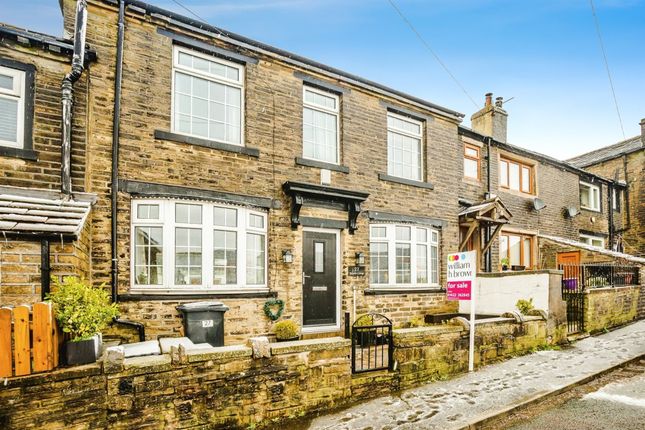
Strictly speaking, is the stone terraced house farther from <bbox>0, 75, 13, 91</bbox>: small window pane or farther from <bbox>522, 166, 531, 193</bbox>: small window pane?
<bbox>522, 166, 531, 193</bbox>: small window pane

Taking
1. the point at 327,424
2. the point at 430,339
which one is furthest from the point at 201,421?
the point at 430,339

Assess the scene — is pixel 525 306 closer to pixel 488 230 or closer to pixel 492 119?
pixel 488 230

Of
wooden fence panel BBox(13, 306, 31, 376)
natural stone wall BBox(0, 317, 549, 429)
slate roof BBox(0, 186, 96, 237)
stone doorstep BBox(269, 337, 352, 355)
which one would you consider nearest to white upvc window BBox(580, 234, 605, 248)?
natural stone wall BBox(0, 317, 549, 429)

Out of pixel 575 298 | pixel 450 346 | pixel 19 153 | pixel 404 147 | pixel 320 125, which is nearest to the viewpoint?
pixel 19 153

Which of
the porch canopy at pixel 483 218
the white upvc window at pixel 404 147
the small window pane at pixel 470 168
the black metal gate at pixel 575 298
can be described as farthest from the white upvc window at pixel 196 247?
the black metal gate at pixel 575 298

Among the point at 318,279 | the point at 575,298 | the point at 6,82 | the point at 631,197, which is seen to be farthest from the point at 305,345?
the point at 631,197

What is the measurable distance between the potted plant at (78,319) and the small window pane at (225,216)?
367cm

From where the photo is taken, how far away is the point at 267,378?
533 centimetres

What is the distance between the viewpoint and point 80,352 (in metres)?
4.44

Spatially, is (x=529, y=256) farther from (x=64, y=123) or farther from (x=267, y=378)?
(x=64, y=123)

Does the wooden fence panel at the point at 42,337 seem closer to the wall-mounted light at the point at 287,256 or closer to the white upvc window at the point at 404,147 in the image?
the wall-mounted light at the point at 287,256

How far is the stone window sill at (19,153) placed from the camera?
6.45 m

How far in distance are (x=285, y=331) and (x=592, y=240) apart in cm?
1689

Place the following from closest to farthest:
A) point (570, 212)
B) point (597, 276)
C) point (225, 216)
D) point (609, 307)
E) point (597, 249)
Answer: point (225, 216), point (609, 307), point (597, 276), point (597, 249), point (570, 212)
